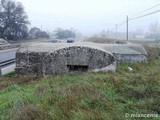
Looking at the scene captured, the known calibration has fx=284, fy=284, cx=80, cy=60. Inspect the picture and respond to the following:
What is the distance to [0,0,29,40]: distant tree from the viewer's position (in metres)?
58.2

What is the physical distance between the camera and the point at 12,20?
58656mm

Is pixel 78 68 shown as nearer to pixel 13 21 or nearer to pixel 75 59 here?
pixel 75 59

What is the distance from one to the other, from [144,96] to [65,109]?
7.01 feet

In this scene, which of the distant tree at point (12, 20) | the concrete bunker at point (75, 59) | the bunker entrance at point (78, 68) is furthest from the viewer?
the distant tree at point (12, 20)

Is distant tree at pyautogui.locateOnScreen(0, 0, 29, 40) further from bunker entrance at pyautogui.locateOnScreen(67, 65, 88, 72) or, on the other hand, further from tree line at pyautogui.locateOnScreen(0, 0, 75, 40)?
bunker entrance at pyautogui.locateOnScreen(67, 65, 88, 72)

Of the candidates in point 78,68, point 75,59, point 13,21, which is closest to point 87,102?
point 75,59

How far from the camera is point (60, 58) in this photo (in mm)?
11812

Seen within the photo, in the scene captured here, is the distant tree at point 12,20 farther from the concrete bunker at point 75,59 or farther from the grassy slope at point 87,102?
the grassy slope at point 87,102

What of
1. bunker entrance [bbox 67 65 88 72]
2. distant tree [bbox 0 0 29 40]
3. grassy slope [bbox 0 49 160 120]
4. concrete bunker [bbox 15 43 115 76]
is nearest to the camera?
grassy slope [bbox 0 49 160 120]

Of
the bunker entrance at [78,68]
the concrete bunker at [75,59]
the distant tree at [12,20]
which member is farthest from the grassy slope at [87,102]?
the distant tree at [12,20]

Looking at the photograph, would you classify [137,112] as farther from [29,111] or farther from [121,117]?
[29,111]

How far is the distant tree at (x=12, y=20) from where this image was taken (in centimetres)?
5825

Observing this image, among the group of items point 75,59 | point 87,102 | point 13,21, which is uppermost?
→ point 13,21

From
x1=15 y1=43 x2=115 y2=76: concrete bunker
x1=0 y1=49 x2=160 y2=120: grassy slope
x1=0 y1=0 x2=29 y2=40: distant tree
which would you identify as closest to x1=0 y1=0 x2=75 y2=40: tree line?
x1=0 y1=0 x2=29 y2=40: distant tree
